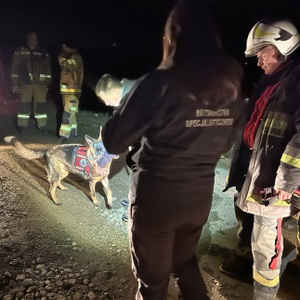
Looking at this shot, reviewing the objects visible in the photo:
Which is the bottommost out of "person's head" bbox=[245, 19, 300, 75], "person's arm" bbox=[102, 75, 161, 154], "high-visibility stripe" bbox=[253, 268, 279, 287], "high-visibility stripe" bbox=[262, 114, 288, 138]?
"high-visibility stripe" bbox=[253, 268, 279, 287]

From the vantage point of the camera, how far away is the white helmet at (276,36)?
8.60 ft

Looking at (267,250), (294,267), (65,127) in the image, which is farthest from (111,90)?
(65,127)

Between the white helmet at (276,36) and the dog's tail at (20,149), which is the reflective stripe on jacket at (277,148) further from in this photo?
the dog's tail at (20,149)

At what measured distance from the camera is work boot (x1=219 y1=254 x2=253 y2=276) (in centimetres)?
342

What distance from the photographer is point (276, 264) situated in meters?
2.80

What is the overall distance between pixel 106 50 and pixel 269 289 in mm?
16251

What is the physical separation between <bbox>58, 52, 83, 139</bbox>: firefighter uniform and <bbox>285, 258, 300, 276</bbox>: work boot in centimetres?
479

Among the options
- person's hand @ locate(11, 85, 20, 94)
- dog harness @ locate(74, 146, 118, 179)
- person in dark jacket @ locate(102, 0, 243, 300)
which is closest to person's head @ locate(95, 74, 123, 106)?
dog harness @ locate(74, 146, 118, 179)

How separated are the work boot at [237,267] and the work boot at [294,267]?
0.42 meters

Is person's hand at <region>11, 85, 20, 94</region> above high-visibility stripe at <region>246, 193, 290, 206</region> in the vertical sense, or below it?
below

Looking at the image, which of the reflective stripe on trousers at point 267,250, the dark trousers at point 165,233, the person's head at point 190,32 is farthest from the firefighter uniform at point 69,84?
the person's head at point 190,32

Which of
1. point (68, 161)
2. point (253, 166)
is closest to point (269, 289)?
point (253, 166)

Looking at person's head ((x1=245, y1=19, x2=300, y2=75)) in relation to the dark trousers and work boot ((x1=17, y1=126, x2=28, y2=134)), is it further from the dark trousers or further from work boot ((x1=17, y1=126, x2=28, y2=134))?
work boot ((x1=17, y1=126, x2=28, y2=134))

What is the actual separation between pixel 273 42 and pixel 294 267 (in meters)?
2.23
